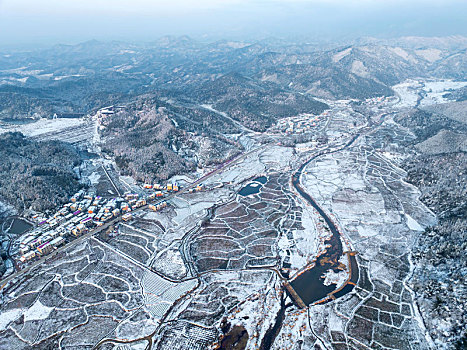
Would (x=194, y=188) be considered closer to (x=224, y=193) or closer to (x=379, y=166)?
(x=224, y=193)

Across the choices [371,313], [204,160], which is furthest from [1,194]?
[371,313]

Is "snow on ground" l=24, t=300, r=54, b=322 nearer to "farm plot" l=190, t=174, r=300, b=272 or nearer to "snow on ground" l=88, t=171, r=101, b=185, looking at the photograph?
"farm plot" l=190, t=174, r=300, b=272

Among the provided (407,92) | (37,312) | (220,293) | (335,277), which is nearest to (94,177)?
(37,312)

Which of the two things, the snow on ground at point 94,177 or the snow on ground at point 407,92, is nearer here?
the snow on ground at point 94,177

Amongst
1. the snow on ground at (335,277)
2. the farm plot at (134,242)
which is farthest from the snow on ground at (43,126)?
the snow on ground at (335,277)

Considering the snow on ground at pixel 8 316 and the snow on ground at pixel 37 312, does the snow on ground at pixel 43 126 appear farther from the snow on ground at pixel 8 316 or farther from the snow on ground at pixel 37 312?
the snow on ground at pixel 37 312

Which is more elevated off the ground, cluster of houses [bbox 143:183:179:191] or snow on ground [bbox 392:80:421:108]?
snow on ground [bbox 392:80:421:108]

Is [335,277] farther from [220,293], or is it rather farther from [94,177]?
[94,177]

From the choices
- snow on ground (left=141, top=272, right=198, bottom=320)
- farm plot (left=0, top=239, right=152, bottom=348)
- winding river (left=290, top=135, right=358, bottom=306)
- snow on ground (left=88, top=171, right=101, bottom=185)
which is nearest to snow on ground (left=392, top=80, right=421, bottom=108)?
winding river (left=290, top=135, right=358, bottom=306)
